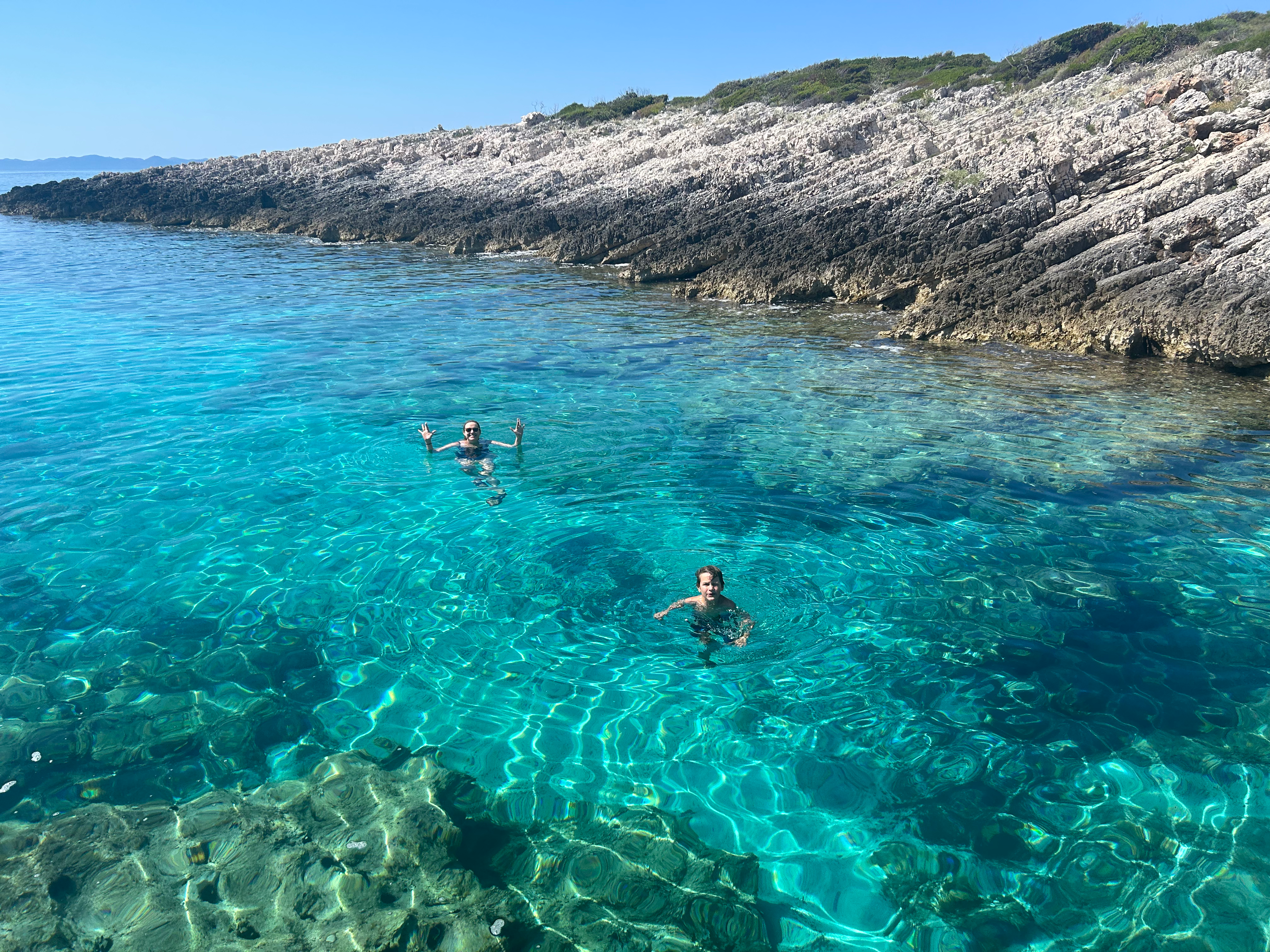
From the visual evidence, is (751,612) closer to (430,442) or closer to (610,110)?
(430,442)

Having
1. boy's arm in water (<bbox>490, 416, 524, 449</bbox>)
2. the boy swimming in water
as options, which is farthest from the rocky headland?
the boy swimming in water

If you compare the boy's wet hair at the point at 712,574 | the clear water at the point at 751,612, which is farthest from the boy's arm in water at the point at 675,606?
the boy's wet hair at the point at 712,574

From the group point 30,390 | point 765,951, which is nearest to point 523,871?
point 765,951

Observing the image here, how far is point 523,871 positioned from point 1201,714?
16.9 ft

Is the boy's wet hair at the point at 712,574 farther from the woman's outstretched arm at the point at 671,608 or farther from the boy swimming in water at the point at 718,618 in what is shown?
the woman's outstretched arm at the point at 671,608

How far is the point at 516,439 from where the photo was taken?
11.3m

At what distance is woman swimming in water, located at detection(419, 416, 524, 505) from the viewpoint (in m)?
A: 10.2

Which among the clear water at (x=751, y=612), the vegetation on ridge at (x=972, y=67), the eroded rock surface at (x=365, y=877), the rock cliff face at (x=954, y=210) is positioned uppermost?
the vegetation on ridge at (x=972, y=67)

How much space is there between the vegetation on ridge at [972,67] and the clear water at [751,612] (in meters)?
27.4

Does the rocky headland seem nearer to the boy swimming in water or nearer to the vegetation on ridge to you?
the vegetation on ridge

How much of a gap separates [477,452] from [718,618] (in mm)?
5137

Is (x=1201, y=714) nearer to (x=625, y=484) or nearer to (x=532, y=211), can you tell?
(x=625, y=484)

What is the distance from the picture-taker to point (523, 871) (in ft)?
15.4

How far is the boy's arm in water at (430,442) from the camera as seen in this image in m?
10.9
